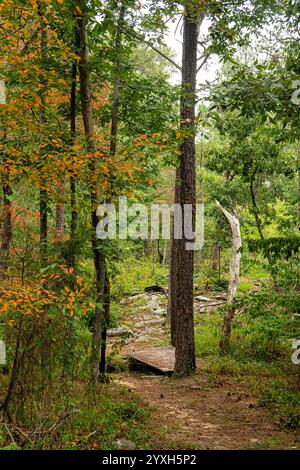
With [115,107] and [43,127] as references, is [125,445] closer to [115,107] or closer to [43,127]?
[43,127]

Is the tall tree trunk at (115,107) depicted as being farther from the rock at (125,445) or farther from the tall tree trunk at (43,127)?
the rock at (125,445)

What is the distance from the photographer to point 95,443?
5445 millimetres

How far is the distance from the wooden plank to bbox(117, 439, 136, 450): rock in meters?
4.66

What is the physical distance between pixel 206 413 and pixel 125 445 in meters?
2.61

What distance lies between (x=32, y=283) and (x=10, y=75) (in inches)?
132

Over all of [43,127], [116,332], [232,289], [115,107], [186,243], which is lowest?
[116,332]

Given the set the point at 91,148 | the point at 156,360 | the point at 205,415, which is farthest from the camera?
the point at 156,360

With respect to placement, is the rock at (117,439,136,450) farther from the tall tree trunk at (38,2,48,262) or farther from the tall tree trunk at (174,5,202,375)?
the tall tree trunk at (174,5,202,375)

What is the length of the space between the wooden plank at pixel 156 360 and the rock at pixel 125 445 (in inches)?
183

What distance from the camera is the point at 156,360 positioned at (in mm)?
10852

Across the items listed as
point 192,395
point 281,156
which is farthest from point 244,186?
point 192,395

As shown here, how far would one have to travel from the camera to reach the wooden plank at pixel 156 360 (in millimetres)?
10328

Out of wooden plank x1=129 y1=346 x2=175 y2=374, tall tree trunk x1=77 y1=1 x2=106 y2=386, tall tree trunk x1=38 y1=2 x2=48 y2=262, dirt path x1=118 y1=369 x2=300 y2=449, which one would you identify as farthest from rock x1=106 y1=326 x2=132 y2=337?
tall tree trunk x1=38 y1=2 x2=48 y2=262

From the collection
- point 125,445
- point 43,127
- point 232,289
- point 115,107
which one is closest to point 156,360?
point 232,289
